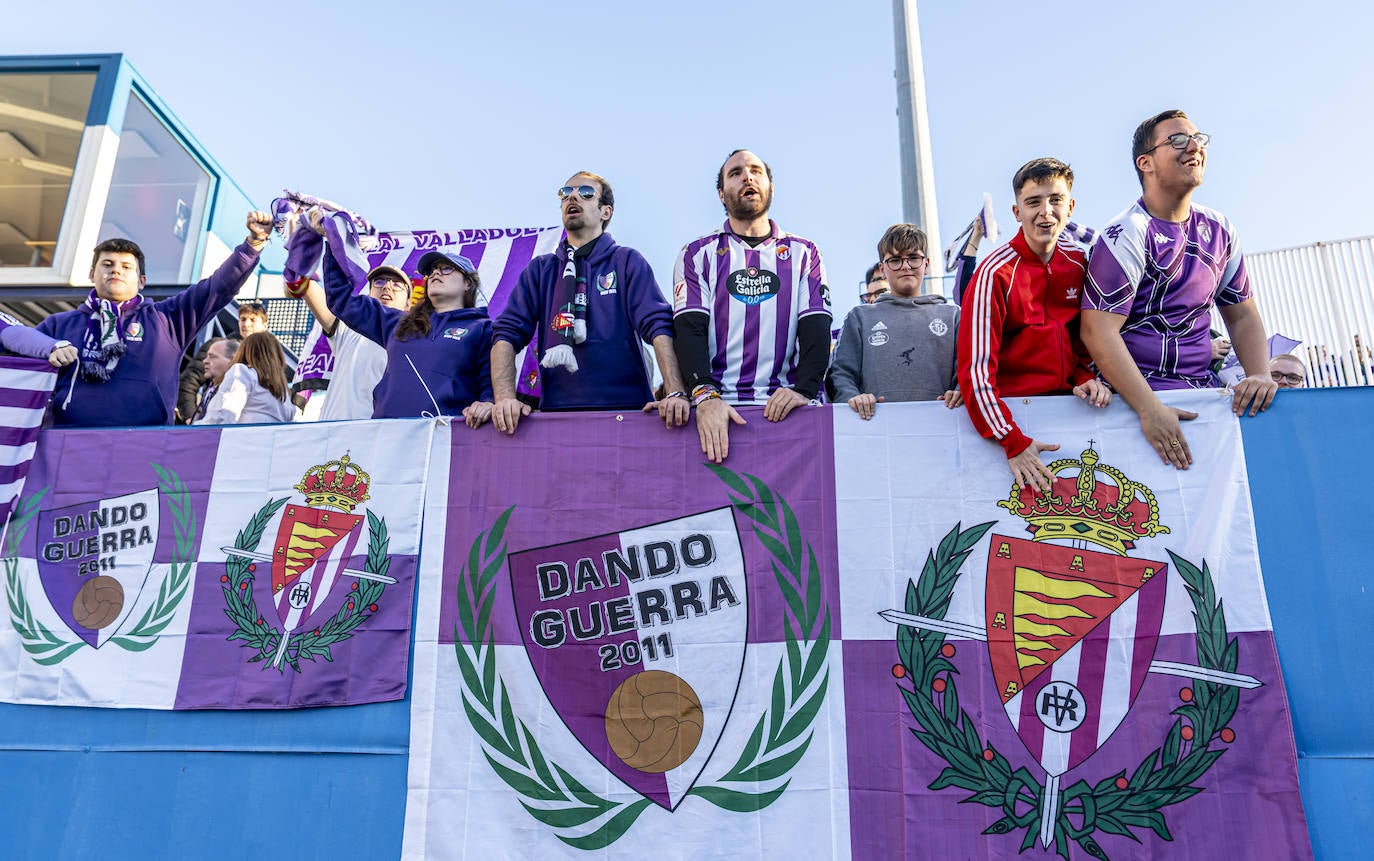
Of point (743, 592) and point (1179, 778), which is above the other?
point (743, 592)

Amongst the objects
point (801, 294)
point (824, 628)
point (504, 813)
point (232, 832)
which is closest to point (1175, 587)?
point (824, 628)

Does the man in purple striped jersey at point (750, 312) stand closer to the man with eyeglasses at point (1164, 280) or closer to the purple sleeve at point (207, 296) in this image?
the man with eyeglasses at point (1164, 280)

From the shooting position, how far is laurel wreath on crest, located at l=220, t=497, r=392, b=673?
11.3ft

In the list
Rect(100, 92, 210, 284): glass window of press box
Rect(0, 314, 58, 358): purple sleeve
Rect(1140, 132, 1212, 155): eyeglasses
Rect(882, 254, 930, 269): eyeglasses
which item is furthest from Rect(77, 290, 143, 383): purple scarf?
Rect(100, 92, 210, 284): glass window of press box

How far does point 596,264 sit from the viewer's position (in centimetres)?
407

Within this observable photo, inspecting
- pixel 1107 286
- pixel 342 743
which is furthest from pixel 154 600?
pixel 1107 286

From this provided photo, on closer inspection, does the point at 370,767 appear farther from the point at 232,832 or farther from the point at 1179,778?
the point at 1179,778

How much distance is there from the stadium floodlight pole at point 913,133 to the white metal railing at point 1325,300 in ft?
11.9

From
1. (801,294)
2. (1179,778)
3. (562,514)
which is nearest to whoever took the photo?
(1179,778)

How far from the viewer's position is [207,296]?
14.8ft

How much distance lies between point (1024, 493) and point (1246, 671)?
2.83ft

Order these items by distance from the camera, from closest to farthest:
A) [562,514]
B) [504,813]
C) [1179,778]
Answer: [1179,778], [504,813], [562,514]

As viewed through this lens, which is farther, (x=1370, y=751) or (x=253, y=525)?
(x=253, y=525)

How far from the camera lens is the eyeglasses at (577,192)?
417cm
